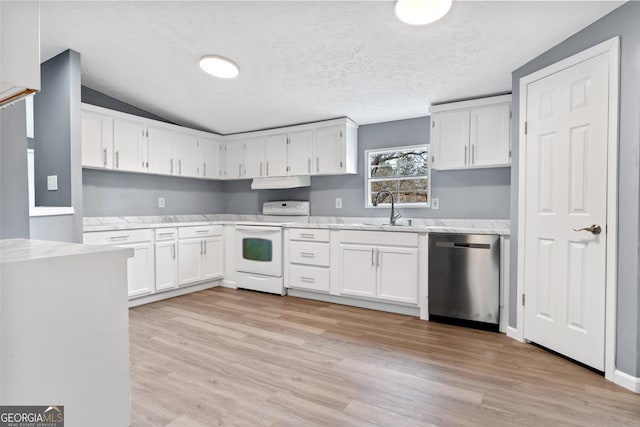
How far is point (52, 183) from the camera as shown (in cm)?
322

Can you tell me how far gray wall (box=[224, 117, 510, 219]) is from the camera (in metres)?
3.50

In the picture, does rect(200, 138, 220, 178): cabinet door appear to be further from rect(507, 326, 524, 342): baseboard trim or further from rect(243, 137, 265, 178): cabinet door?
rect(507, 326, 524, 342): baseboard trim

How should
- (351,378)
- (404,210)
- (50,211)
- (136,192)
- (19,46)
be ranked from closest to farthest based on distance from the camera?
(19,46) → (351,378) → (50,211) → (404,210) → (136,192)

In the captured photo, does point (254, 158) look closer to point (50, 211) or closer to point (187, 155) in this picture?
point (187, 155)

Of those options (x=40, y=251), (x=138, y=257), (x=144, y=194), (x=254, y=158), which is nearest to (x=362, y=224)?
(x=254, y=158)

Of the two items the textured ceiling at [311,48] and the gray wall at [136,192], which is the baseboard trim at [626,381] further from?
the gray wall at [136,192]

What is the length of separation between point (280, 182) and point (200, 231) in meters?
1.21

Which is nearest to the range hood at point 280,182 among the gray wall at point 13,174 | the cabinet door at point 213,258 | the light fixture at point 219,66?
the cabinet door at point 213,258

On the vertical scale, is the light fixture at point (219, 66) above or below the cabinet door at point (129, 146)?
above

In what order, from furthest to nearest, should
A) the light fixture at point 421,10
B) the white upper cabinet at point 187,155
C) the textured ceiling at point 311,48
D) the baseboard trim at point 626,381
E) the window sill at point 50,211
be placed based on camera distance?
the white upper cabinet at point 187,155, the window sill at point 50,211, the textured ceiling at point 311,48, the light fixture at point 421,10, the baseboard trim at point 626,381

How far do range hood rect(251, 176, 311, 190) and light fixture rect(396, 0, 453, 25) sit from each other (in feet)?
8.09
